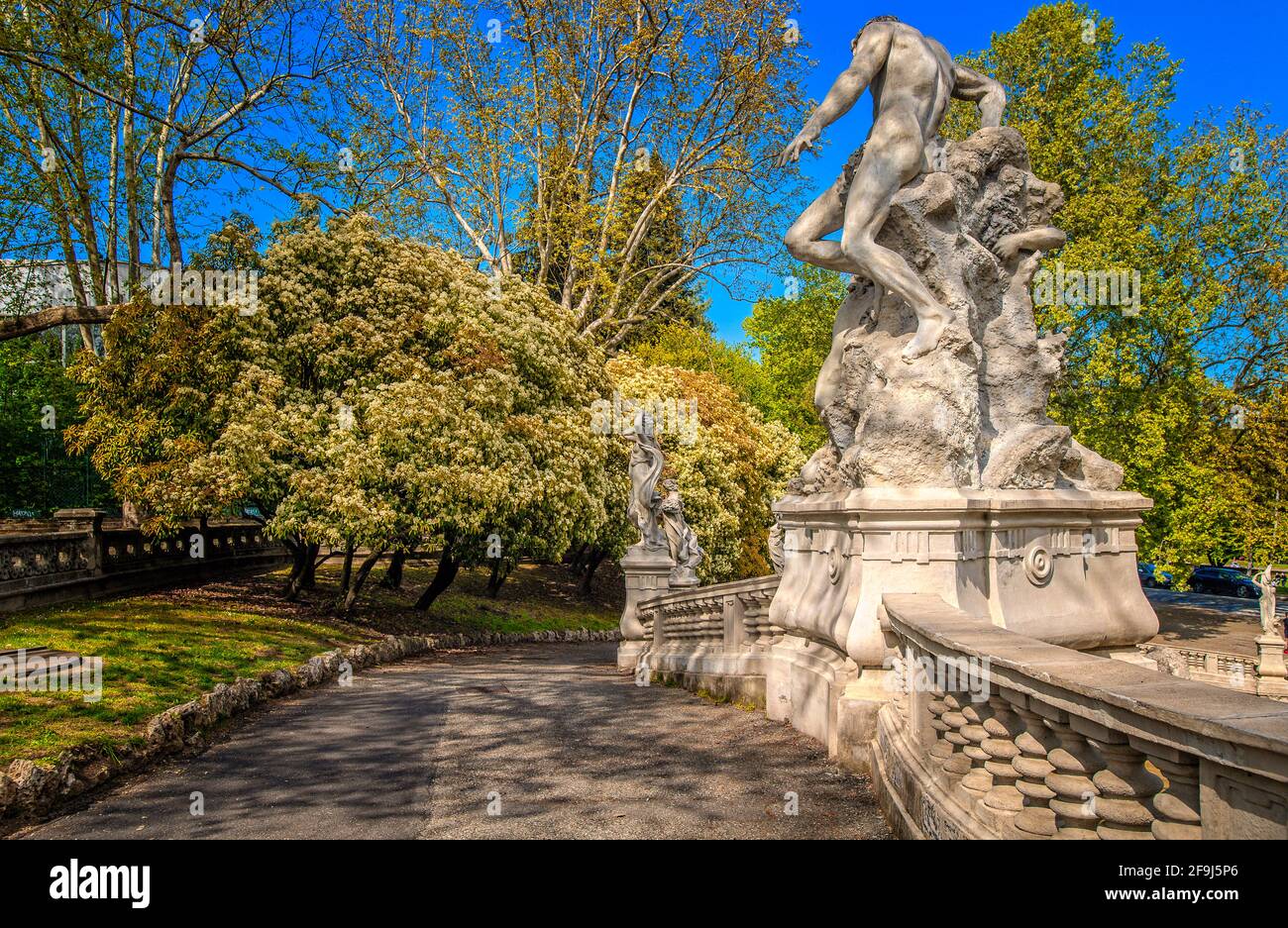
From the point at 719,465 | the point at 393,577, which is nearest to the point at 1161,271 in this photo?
the point at 719,465

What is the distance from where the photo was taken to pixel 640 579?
17750mm

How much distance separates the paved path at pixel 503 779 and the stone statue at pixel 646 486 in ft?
24.0

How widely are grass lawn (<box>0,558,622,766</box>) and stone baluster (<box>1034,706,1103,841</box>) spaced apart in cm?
735

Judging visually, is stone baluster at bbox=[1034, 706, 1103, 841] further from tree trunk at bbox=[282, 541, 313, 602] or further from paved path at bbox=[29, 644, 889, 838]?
tree trunk at bbox=[282, 541, 313, 602]

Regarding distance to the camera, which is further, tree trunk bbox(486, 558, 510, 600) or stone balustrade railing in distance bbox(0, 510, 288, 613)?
tree trunk bbox(486, 558, 510, 600)

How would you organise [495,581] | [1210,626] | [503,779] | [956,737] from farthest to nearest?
[495,581] < [1210,626] < [503,779] < [956,737]

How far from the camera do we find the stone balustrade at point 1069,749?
2361mm

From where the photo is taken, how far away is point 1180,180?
2581cm

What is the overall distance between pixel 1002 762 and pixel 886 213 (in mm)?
5013

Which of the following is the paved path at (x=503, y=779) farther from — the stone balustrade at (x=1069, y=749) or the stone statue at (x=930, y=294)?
the stone statue at (x=930, y=294)

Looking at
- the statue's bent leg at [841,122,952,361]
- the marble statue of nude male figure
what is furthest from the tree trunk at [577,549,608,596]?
the statue's bent leg at [841,122,952,361]

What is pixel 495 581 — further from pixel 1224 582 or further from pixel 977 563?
pixel 1224 582

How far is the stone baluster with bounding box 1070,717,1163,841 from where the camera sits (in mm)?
2896
